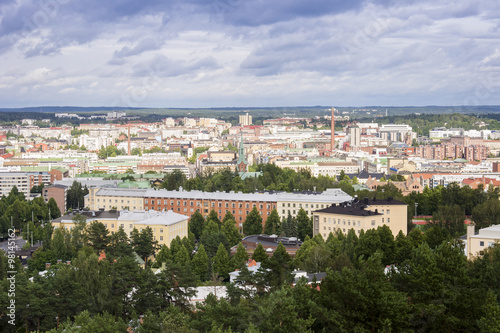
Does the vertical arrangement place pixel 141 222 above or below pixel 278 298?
below

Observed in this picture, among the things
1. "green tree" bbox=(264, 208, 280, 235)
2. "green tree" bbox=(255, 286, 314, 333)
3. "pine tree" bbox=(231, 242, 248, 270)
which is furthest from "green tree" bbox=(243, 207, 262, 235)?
"green tree" bbox=(255, 286, 314, 333)

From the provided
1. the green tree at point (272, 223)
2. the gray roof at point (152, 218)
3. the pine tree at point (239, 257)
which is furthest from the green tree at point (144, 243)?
the green tree at point (272, 223)

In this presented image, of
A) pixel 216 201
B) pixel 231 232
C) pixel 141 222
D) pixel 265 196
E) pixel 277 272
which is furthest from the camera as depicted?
pixel 216 201

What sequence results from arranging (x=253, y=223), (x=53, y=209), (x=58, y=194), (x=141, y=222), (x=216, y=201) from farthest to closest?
1. (x=58, y=194)
2. (x=53, y=209)
3. (x=216, y=201)
4. (x=253, y=223)
5. (x=141, y=222)

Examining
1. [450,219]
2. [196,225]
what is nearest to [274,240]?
[196,225]

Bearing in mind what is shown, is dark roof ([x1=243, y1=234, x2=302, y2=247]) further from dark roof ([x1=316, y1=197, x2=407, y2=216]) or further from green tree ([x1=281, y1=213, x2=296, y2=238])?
dark roof ([x1=316, y1=197, x2=407, y2=216])

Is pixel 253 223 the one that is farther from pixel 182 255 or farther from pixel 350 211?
pixel 182 255

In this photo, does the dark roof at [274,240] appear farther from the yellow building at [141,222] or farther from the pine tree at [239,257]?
the yellow building at [141,222]
